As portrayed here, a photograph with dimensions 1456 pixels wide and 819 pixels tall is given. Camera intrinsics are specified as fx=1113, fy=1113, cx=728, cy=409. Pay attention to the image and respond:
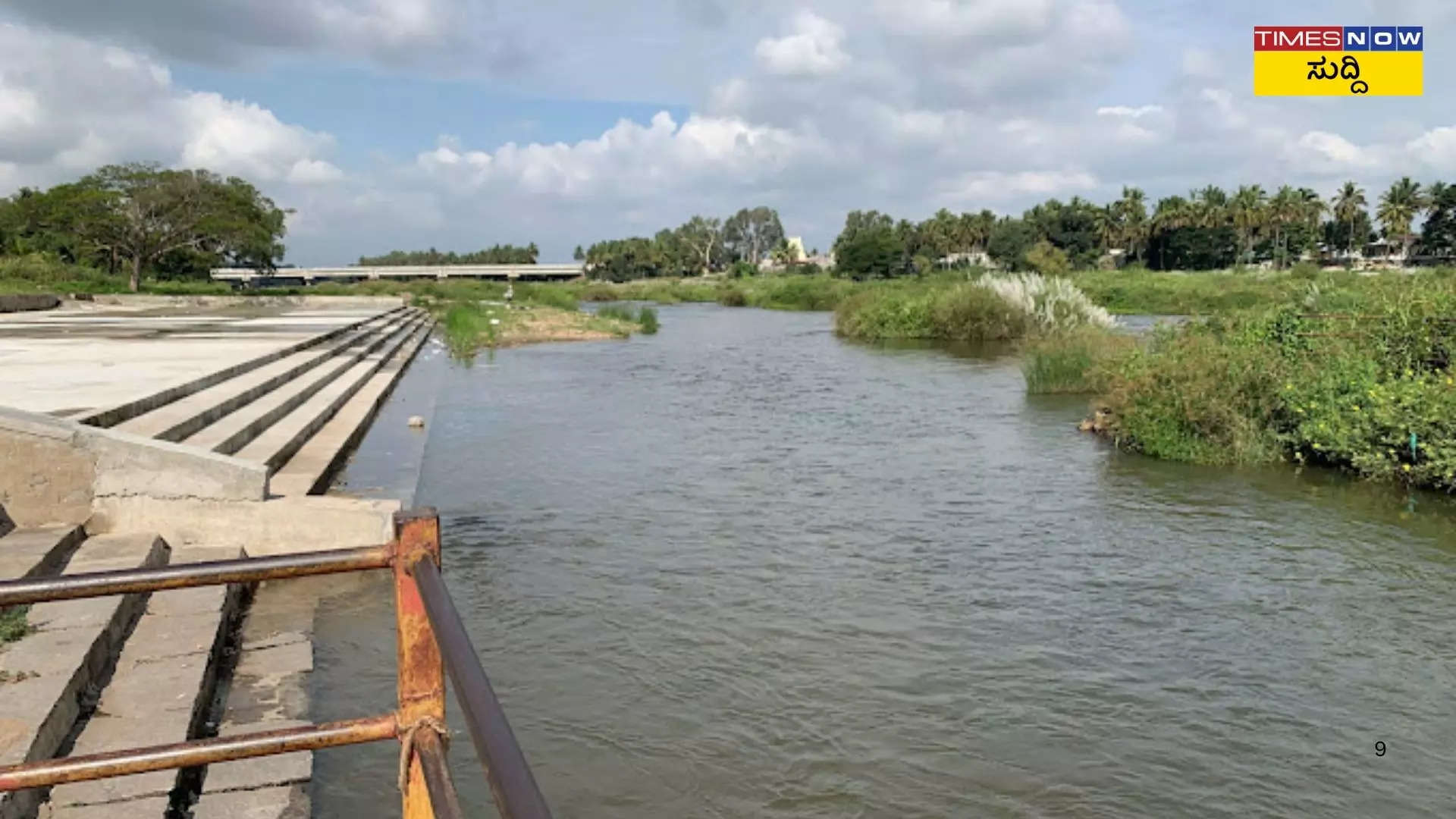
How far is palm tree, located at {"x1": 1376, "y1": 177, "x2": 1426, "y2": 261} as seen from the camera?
262ft

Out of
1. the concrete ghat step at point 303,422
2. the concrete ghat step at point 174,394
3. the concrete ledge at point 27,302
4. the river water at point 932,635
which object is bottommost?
the river water at point 932,635

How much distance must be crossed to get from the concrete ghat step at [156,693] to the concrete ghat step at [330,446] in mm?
2173

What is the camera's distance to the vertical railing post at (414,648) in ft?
6.96

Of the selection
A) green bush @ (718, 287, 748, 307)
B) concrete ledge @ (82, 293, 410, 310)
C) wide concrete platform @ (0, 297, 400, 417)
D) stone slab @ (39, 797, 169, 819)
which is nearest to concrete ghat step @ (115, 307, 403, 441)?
wide concrete platform @ (0, 297, 400, 417)

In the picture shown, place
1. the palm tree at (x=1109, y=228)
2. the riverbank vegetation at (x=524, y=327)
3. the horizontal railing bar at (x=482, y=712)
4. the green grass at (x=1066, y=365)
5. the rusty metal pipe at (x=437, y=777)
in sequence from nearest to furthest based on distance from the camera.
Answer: the horizontal railing bar at (x=482, y=712) → the rusty metal pipe at (x=437, y=777) → the green grass at (x=1066, y=365) → the riverbank vegetation at (x=524, y=327) → the palm tree at (x=1109, y=228)

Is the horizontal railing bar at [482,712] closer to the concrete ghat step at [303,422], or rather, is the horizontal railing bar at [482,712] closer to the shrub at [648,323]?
the concrete ghat step at [303,422]

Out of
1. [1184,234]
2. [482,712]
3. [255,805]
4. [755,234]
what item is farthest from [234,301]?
[755,234]

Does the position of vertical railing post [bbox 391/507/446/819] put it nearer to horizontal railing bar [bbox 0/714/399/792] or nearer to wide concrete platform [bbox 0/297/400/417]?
A: horizontal railing bar [bbox 0/714/399/792]

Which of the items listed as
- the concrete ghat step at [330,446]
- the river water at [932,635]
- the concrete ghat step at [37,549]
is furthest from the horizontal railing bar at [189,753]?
the concrete ghat step at [330,446]

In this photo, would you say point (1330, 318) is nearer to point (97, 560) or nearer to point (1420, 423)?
point (1420, 423)

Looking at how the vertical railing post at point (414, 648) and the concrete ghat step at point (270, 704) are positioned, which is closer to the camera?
the vertical railing post at point (414, 648)

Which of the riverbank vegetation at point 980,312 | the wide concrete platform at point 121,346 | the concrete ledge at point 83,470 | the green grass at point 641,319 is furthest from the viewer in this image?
the green grass at point 641,319

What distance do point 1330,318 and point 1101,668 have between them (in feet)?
32.3

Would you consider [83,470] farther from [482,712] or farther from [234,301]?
[234,301]
